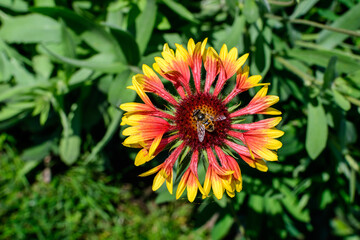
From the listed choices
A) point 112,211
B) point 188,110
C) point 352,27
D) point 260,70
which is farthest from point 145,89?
point 112,211

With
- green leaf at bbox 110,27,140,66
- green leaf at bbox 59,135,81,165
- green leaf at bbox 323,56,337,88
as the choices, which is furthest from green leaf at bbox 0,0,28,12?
green leaf at bbox 323,56,337,88

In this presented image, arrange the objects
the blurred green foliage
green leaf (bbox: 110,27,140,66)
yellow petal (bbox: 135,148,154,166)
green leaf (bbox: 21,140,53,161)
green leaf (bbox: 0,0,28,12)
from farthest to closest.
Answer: green leaf (bbox: 21,140,53,161)
green leaf (bbox: 0,0,28,12)
the blurred green foliage
green leaf (bbox: 110,27,140,66)
yellow petal (bbox: 135,148,154,166)

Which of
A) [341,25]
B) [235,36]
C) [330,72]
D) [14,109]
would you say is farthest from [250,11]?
[14,109]

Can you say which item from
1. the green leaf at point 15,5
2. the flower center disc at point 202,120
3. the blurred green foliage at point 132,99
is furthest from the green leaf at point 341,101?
the green leaf at point 15,5

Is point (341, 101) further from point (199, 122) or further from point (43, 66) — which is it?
point (43, 66)

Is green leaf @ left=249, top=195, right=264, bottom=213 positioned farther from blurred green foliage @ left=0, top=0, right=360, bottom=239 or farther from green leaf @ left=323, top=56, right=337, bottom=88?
green leaf @ left=323, top=56, right=337, bottom=88
